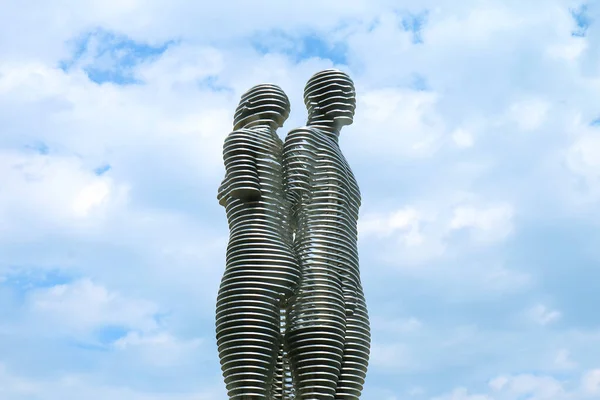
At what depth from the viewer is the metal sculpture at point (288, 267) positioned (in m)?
18.9

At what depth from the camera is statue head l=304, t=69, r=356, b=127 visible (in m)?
22.0

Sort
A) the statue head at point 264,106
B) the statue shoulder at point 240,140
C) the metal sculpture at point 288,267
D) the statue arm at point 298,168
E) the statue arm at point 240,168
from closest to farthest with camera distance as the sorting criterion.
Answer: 1. the metal sculpture at point 288,267
2. the statue arm at point 240,168
3. the statue shoulder at point 240,140
4. the statue arm at point 298,168
5. the statue head at point 264,106

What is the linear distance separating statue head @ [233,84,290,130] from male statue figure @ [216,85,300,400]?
51 cm

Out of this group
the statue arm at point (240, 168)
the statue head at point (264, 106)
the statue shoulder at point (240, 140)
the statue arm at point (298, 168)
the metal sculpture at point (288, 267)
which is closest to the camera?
the metal sculpture at point (288, 267)

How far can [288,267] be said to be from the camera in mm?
19391

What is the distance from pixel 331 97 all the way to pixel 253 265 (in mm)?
4749

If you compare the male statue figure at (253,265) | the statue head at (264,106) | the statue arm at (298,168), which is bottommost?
the male statue figure at (253,265)

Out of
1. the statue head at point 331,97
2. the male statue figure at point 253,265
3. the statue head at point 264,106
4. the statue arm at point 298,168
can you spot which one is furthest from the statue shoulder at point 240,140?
the statue head at point 331,97

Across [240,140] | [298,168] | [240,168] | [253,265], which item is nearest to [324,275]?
[253,265]

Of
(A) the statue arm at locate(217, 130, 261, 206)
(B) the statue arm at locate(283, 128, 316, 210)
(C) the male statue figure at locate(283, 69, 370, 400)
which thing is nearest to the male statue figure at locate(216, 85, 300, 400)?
(A) the statue arm at locate(217, 130, 261, 206)

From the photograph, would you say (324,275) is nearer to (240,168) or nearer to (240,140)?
(240,168)

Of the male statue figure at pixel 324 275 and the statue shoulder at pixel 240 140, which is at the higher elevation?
the statue shoulder at pixel 240 140

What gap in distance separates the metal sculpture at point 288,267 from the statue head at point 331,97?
29.7 inches

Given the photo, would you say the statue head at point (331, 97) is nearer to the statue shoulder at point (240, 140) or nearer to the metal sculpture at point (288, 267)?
the metal sculpture at point (288, 267)
